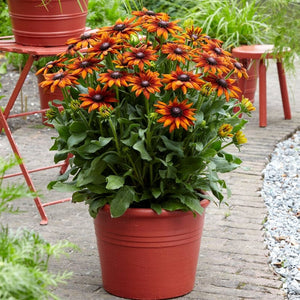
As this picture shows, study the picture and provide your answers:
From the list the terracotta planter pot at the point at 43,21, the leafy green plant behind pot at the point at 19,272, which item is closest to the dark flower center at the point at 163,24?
the leafy green plant behind pot at the point at 19,272

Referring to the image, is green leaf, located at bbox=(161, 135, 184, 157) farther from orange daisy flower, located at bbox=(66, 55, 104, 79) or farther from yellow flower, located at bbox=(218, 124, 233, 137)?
orange daisy flower, located at bbox=(66, 55, 104, 79)

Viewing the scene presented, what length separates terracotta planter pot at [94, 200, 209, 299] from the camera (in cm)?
261

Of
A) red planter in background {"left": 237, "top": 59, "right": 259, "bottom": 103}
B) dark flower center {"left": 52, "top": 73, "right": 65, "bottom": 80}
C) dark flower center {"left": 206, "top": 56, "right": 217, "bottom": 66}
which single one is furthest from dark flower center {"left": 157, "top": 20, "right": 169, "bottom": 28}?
red planter in background {"left": 237, "top": 59, "right": 259, "bottom": 103}

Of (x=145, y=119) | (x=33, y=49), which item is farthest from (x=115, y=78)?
(x=33, y=49)

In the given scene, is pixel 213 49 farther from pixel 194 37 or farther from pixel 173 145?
pixel 173 145

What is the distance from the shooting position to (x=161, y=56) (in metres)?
2.65

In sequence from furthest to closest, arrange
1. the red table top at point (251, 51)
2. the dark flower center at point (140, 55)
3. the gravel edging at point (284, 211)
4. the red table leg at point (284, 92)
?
the red table leg at point (284, 92)
the red table top at point (251, 51)
the gravel edging at point (284, 211)
the dark flower center at point (140, 55)

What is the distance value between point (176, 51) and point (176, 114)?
265mm

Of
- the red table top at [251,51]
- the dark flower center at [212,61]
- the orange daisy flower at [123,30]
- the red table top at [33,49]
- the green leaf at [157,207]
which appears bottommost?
the red table top at [251,51]

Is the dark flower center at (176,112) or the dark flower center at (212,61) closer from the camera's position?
the dark flower center at (176,112)

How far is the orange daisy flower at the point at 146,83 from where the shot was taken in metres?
2.43

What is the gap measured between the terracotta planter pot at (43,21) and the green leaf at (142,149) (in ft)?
4.46

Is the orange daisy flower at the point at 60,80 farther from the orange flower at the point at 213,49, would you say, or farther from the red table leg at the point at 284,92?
the red table leg at the point at 284,92

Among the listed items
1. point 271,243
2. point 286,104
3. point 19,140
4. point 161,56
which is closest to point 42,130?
point 19,140
